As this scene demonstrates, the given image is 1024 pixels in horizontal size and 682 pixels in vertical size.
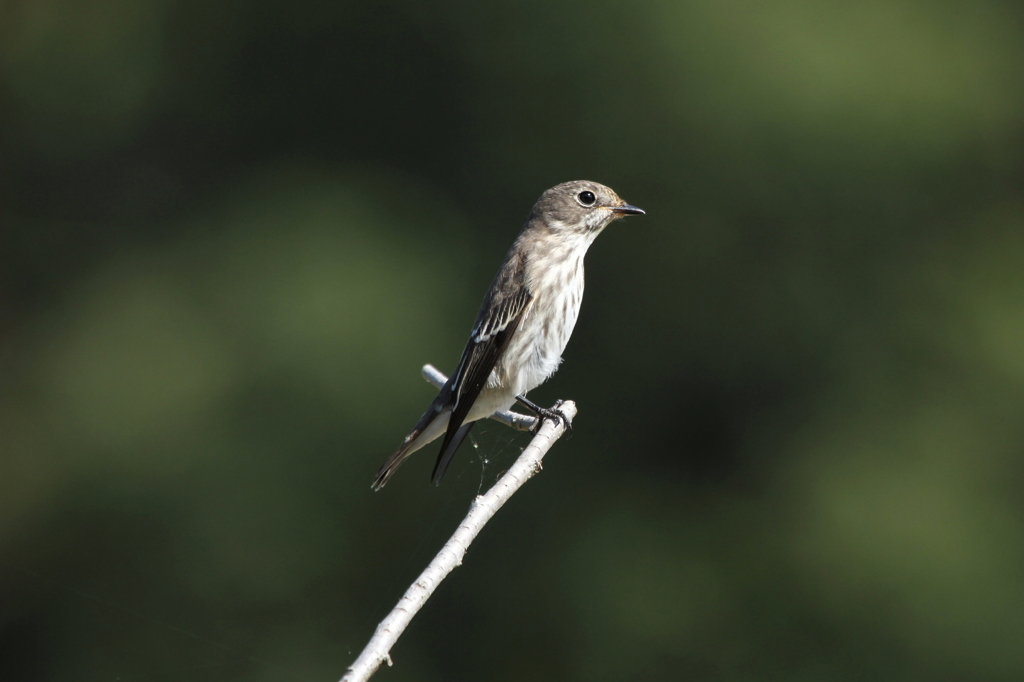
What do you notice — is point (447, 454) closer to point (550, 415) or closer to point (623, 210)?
point (550, 415)

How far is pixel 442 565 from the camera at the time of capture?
179cm

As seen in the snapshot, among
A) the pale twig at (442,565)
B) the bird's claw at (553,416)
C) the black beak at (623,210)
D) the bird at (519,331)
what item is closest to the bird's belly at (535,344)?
the bird at (519,331)

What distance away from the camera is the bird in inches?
137

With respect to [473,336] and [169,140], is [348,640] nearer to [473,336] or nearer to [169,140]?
[473,336]

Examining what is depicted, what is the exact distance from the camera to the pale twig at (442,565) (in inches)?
59.2

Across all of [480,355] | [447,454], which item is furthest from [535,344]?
[447,454]

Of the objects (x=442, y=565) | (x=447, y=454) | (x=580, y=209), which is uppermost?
(x=580, y=209)

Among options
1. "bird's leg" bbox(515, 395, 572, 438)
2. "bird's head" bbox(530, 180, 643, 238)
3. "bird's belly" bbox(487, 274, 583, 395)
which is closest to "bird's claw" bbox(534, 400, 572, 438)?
"bird's leg" bbox(515, 395, 572, 438)

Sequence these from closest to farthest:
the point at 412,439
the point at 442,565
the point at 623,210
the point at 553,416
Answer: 1. the point at 442,565
2. the point at 553,416
3. the point at 412,439
4. the point at 623,210

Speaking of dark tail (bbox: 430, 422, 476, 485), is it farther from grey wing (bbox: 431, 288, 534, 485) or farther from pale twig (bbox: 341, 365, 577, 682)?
pale twig (bbox: 341, 365, 577, 682)

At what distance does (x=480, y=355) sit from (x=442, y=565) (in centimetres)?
173

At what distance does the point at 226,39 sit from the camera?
34.3ft

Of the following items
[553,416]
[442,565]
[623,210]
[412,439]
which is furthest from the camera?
[623,210]

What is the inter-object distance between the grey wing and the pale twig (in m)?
0.69
